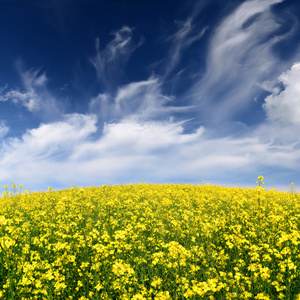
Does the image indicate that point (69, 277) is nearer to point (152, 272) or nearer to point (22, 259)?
point (22, 259)

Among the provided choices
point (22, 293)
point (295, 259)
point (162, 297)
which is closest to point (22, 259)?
point (22, 293)

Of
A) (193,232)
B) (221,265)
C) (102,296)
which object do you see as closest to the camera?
(102,296)

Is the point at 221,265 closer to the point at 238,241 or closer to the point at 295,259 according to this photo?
the point at 238,241

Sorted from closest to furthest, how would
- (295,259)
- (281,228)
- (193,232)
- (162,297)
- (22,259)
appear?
(162,297) < (22,259) < (295,259) < (193,232) < (281,228)

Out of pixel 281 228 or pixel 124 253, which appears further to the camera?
pixel 281 228

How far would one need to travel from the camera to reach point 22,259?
5672mm

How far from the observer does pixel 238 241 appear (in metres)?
6.55

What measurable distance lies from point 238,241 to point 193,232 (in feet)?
5.45

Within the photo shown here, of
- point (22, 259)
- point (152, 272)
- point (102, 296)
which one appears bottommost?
point (102, 296)

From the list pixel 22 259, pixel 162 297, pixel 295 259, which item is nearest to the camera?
pixel 162 297

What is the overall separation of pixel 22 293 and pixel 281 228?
8578 mm

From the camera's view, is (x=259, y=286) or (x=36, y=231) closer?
(x=259, y=286)

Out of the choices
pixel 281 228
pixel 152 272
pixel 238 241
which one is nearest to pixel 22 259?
pixel 152 272

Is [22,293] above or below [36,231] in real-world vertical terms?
below
